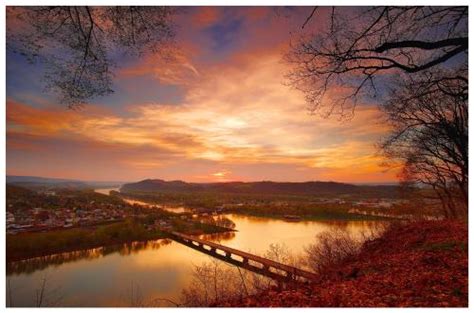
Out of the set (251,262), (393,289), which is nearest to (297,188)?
(251,262)

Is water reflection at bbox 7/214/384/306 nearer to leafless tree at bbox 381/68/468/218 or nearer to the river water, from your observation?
the river water

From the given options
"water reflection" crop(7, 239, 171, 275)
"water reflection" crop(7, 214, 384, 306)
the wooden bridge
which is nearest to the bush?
the wooden bridge

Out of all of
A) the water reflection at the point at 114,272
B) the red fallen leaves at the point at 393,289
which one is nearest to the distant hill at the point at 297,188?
the water reflection at the point at 114,272

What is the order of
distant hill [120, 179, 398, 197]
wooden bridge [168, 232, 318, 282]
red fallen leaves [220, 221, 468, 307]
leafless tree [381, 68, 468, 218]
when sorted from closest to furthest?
red fallen leaves [220, 221, 468, 307], leafless tree [381, 68, 468, 218], wooden bridge [168, 232, 318, 282], distant hill [120, 179, 398, 197]

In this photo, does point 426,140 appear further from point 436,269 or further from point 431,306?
point 431,306

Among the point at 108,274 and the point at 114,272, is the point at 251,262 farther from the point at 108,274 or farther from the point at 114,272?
the point at 108,274

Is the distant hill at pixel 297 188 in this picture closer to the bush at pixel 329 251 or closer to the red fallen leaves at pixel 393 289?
the bush at pixel 329 251
